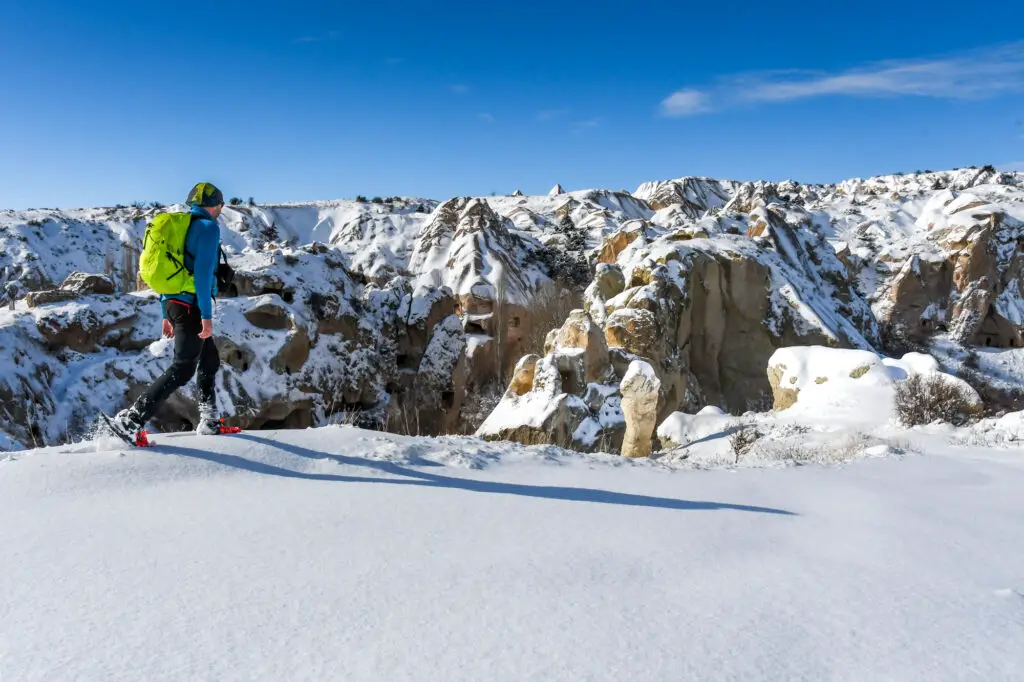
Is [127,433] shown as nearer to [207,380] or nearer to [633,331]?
[207,380]

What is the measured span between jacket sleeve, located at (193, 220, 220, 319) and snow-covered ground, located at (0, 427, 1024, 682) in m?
0.85

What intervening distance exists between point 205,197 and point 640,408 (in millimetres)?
8339

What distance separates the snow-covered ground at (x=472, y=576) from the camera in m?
1.44

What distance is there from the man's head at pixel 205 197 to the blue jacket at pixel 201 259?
0.28ft

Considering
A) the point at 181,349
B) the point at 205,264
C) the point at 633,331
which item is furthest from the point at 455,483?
the point at 633,331

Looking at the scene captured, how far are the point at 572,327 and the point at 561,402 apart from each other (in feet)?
12.9

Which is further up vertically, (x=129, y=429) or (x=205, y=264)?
(x=205, y=264)

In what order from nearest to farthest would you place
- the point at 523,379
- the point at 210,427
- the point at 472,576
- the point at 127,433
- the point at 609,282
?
the point at 472,576 < the point at 127,433 < the point at 210,427 < the point at 523,379 < the point at 609,282

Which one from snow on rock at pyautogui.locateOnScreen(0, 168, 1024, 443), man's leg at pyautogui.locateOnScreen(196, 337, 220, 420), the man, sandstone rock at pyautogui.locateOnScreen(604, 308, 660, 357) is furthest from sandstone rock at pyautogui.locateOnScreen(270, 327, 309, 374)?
the man

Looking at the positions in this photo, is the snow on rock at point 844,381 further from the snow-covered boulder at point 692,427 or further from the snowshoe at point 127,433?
the snowshoe at point 127,433

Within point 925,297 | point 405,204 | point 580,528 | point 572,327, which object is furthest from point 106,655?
point 405,204

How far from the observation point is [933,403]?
318 inches

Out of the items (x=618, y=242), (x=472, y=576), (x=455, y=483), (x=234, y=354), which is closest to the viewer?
(x=472, y=576)

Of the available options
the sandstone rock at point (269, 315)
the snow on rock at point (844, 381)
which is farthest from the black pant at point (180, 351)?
the sandstone rock at point (269, 315)
